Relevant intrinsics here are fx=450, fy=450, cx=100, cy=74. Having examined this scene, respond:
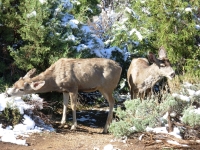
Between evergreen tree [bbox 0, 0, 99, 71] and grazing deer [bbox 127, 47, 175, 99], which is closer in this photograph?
evergreen tree [bbox 0, 0, 99, 71]

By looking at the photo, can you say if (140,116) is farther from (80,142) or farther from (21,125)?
(21,125)

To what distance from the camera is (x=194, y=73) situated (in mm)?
13617

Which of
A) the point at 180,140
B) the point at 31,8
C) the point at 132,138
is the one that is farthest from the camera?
the point at 31,8

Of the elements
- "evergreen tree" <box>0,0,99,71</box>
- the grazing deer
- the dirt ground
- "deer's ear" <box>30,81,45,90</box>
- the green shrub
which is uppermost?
"evergreen tree" <box>0,0,99,71</box>

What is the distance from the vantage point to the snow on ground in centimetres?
938

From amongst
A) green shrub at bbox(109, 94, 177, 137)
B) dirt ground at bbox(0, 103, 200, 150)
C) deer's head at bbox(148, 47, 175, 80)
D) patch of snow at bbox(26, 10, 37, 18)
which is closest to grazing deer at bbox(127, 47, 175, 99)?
deer's head at bbox(148, 47, 175, 80)

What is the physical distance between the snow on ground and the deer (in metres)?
0.37

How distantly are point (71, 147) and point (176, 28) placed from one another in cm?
639

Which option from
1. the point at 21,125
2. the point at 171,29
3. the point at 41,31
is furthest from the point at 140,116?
the point at 171,29

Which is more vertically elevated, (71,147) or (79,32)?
(79,32)

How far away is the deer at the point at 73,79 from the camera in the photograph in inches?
445

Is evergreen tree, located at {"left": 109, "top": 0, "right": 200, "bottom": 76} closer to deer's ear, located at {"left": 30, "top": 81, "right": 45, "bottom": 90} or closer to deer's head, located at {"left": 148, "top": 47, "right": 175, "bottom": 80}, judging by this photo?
deer's head, located at {"left": 148, "top": 47, "right": 175, "bottom": 80}

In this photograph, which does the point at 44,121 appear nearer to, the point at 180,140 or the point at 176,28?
the point at 180,140

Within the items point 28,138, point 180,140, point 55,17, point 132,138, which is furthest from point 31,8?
point 180,140
